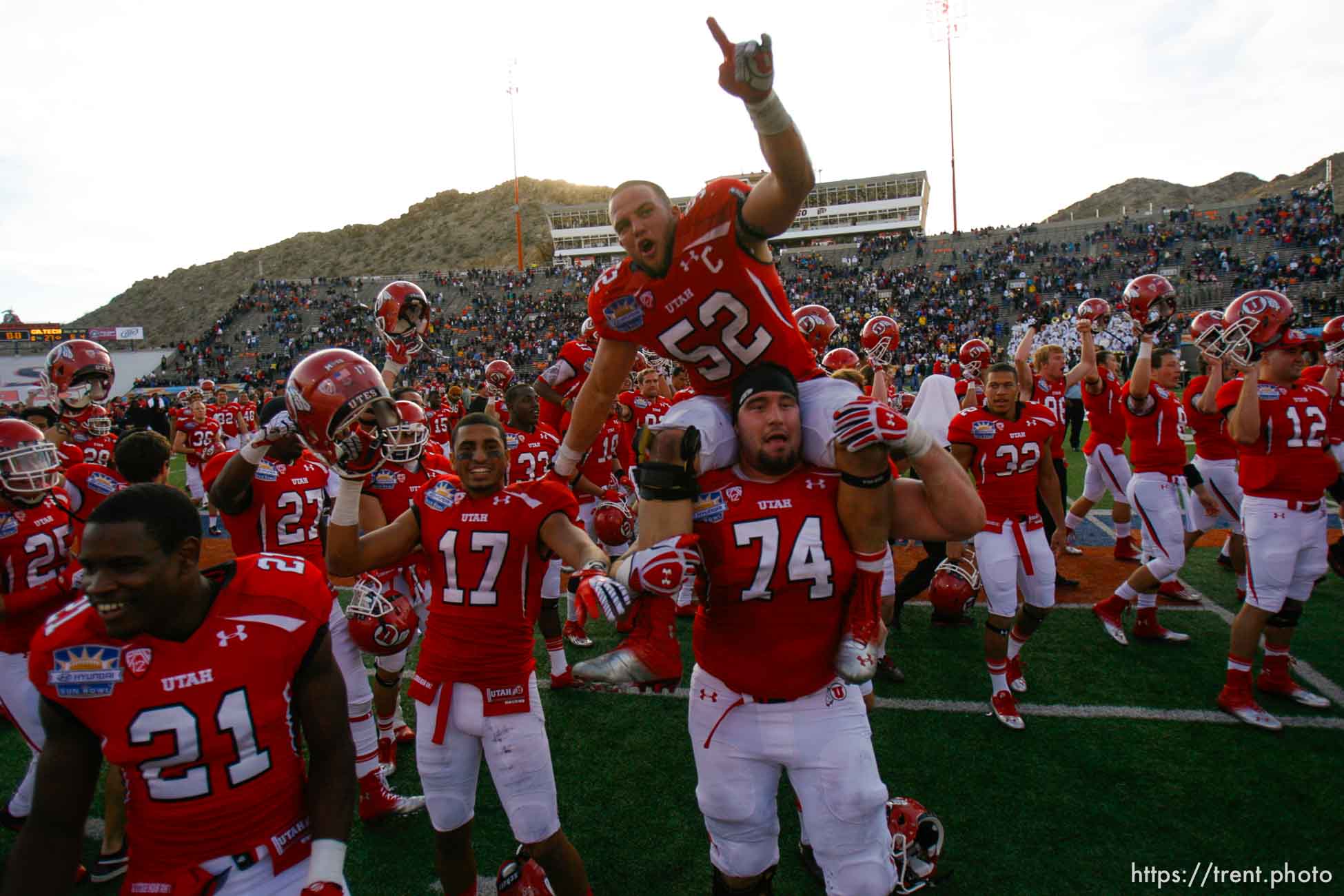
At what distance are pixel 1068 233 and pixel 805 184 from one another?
5655 centimetres

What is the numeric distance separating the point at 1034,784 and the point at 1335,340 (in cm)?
580

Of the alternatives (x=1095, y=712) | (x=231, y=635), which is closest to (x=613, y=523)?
(x=231, y=635)

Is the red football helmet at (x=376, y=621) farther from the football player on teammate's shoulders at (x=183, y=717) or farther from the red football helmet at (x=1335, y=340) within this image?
the red football helmet at (x=1335, y=340)

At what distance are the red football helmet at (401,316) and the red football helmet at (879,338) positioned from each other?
16.0 ft

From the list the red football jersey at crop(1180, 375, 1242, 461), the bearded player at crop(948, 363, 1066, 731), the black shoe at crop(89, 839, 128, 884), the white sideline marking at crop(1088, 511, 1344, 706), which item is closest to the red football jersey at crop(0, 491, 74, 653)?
the black shoe at crop(89, 839, 128, 884)

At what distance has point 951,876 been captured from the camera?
3.94 m

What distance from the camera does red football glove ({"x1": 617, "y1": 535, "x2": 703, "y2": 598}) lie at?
2621 mm

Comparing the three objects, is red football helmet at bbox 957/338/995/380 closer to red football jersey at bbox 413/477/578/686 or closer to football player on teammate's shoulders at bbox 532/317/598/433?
football player on teammate's shoulders at bbox 532/317/598/433

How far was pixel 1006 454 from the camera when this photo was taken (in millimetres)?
5898

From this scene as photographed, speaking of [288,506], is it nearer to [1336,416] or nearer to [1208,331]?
[1208,331]

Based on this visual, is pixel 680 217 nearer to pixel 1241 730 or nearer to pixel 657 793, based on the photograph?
pixel 657 793

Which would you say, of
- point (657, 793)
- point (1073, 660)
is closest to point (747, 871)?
point (657, 793)

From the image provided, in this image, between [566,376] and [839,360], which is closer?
[839,360]

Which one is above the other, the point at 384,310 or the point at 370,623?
the point at 384,310
